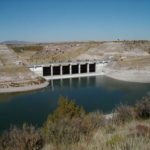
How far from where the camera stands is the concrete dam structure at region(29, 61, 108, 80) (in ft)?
197

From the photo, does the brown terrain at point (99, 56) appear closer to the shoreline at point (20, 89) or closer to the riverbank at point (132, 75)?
the riverbank at point (132, 75)

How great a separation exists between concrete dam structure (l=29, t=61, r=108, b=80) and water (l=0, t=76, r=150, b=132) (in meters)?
5.61

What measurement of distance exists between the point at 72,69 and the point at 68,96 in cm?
2805

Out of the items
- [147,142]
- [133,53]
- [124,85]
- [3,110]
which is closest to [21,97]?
[3,110]

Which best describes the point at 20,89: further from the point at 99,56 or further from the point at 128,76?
the point at 99,56

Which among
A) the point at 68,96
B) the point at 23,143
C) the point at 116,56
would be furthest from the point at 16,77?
the point at 23,143

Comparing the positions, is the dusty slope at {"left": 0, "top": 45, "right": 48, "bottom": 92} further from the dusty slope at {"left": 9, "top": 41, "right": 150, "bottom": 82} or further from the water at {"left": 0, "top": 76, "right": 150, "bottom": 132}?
the dusty slope at {"left": 9, "top": 41, "right": 150, "bottom": 82}

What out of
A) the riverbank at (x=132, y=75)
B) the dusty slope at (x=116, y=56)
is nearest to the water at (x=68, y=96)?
the riverbank at (x=132, y=75)

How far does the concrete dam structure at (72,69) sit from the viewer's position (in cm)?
5999

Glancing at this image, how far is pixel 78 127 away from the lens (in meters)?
8.46

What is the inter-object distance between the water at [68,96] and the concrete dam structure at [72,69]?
18.4 ft

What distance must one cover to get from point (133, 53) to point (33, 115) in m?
58.2

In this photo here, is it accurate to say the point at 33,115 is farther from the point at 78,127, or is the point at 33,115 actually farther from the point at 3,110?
the point at 78,127

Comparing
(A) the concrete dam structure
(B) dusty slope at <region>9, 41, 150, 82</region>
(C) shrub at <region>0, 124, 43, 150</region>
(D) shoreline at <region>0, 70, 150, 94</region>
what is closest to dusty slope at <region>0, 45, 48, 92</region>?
(D) shoreline at <region>0, 70, 150, 94</region>
